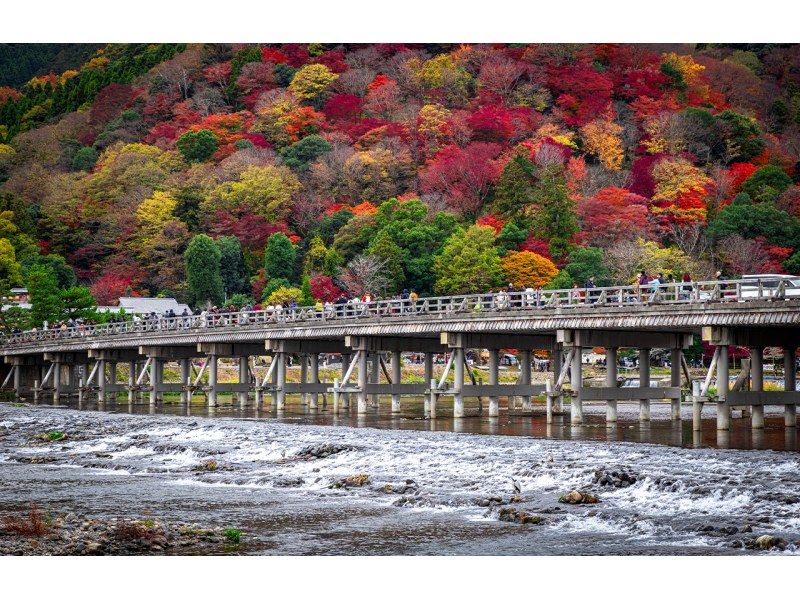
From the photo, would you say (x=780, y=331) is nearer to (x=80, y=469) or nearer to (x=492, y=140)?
(x=80, y=469)

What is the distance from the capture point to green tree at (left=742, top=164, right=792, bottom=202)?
107m

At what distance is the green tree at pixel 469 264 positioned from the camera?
9244cm

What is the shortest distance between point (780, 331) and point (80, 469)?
22959 millimetres

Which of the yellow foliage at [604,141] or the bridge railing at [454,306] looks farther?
the yellow foliage at [604,141]

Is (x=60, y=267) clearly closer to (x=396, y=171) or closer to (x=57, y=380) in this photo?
(x=396, y=171)

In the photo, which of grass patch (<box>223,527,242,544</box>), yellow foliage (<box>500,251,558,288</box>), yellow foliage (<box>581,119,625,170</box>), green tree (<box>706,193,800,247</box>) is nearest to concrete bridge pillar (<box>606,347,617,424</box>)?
grass patch (<box>223,527,242,544</box>)

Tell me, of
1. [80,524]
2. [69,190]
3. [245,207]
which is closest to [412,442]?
[80,524]

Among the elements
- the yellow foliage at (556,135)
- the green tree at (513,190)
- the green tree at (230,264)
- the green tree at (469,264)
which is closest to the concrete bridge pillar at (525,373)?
the green tree at (469,264)

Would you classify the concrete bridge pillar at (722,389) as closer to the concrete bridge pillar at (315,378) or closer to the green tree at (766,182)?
the concrete bridge pillar at (315,378)

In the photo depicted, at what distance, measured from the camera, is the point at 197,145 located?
→ 143 metres

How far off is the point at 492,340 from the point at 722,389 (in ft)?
49.2

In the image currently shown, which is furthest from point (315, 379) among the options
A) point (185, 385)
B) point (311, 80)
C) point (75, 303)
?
point (311, 80)

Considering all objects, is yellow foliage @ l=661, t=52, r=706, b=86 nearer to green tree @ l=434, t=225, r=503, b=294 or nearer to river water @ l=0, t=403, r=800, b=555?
green tree @ l=434, t=225, r=503, b=294

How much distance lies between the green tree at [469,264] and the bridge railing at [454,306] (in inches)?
877
